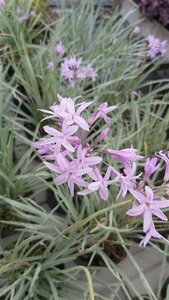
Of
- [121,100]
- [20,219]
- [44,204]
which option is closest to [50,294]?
[20,219]

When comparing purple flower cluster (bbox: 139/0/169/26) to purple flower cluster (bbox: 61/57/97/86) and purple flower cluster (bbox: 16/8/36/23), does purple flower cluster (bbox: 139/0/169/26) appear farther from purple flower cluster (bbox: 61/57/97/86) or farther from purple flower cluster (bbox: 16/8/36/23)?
purple flower cluster (bbox: 61/57/97/86)

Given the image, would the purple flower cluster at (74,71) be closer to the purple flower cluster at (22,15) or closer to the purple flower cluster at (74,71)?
the purple flower cluster at (74,71)

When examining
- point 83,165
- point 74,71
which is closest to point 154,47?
point 74,71

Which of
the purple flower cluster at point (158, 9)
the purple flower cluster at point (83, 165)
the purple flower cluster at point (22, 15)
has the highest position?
the purple flower cluster at point (158, 9)

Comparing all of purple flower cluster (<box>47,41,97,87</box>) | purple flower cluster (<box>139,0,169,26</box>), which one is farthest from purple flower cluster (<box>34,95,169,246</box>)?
purple flower cluster (<box>139,0,169,26</box>)

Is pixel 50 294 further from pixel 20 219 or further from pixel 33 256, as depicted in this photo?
pixel 20 219

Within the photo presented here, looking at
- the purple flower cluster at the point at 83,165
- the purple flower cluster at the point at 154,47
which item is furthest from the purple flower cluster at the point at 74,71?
the purple flower cluster at the point at 83,165
